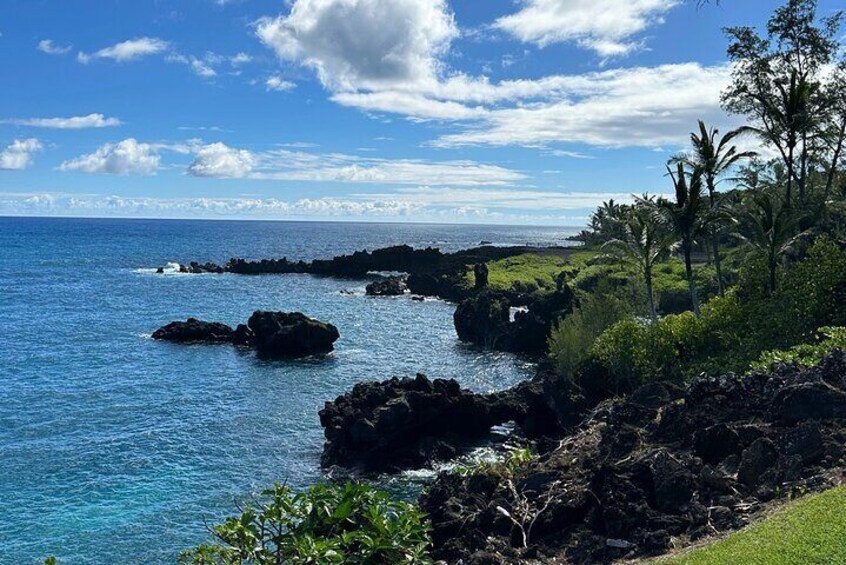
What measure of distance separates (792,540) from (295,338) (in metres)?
67.0

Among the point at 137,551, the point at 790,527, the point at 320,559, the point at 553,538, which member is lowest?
the point at 137,551

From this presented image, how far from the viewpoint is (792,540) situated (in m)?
15.9

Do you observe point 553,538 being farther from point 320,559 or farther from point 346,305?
point 346,305

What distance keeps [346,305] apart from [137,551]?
86.3 metres

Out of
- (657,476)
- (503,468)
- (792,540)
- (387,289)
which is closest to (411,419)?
(503,468)

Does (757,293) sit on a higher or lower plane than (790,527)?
higher

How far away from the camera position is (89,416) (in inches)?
2099

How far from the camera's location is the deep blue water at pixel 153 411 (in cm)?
3594

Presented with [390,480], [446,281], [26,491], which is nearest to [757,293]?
[390,480]

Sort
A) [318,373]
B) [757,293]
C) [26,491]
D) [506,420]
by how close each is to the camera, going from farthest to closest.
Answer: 1. [318,373]
2. [506,420]
3. [757,293]
4. [26,491]

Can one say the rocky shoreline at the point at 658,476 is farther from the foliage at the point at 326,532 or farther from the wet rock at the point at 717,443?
the foliage at the point at 326,532

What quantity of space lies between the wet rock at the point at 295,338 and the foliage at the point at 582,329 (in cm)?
3209

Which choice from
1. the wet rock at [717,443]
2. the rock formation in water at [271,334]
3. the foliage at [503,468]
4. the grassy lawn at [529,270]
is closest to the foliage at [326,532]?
the wet rock at [717,443]

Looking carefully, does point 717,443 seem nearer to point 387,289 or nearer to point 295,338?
point 295,338
